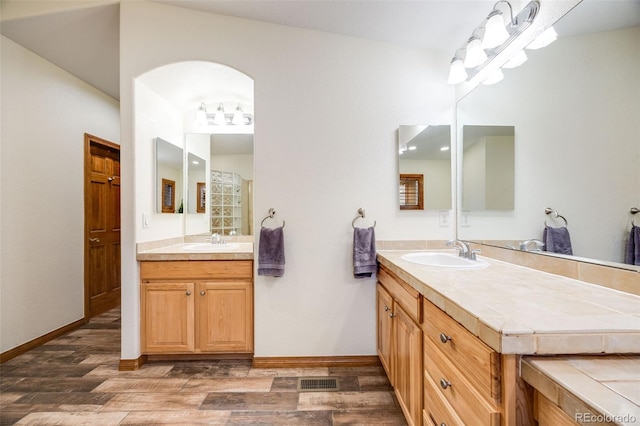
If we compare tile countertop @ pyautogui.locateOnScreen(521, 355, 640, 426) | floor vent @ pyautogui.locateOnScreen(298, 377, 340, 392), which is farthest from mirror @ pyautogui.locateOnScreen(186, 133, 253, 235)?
tile countertop @ pyautogui.locateOnScreen(521, 355, 640, 426)

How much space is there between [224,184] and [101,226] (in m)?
1.75

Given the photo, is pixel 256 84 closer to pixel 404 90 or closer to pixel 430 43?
pixel 404 90

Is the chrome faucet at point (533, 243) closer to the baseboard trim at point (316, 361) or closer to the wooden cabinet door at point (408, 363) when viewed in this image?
the wooden cabinet door at point (408, 363)

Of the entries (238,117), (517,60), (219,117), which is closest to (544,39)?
(517,60)

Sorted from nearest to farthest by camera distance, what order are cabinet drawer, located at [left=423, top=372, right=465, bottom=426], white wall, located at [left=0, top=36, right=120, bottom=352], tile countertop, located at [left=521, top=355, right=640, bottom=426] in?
tile countertop, located at [left=521, top=355, right=640, bottom=426] → cabinet drawer, located at [left=423, top=372, right=465, bottom=426] → white wall, located at [left=0, top=36, right=120, bottom=352]

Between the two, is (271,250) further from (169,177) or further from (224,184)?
(169,177)

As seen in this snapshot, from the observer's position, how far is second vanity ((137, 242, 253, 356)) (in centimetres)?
212

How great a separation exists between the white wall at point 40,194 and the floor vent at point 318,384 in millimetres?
2428

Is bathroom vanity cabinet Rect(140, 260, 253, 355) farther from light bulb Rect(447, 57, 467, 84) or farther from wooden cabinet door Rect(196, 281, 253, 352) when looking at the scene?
light bulb Rect(447, 57, 467, 84)

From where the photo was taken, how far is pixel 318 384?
1.89 metres

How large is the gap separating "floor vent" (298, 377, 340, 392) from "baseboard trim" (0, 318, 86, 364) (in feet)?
7.82

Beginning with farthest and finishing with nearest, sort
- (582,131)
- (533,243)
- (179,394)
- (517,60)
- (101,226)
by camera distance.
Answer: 1. (101,226)
2. (179,394)
3. (517,60)
4. (533,243)
5. (582,131)

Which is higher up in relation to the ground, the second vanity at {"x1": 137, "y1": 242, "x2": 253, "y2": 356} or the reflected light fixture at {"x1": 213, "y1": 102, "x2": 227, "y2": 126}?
the reflected light fixture at {"x1": 213, "y1": 102, "x2": 227, "y2": 126}

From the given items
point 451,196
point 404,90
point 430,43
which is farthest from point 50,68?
point 451,196
